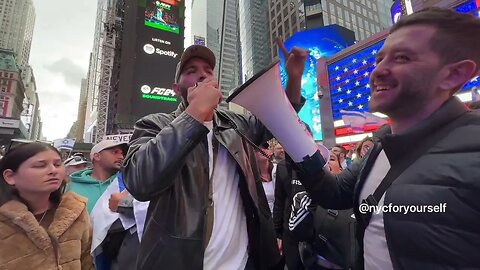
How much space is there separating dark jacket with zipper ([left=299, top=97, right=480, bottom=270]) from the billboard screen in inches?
867

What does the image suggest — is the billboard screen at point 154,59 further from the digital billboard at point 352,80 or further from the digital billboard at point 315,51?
the digital billboard at point 352,80

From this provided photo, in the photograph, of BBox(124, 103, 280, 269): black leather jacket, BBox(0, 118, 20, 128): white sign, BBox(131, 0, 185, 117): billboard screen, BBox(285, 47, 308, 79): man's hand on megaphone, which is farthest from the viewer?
BBox(0, 118, 20, 128): white sign

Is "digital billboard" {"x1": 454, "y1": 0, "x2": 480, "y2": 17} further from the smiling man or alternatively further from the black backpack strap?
the black backpack strap

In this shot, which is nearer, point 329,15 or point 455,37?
point 455,37

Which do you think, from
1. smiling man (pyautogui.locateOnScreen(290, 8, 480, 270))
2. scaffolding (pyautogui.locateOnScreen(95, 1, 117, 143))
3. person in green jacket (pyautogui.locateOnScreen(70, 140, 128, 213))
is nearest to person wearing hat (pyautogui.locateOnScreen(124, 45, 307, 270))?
smiling man (pyautogui.locateOnScreen(290, 8, 480, 270))

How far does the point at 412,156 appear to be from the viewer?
1.00 meters

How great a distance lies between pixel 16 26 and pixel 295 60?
142 meters

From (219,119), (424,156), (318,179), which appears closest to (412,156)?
(424,156)

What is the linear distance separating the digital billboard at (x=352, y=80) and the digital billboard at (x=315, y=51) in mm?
4501

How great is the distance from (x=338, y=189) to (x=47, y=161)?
2.41 meters

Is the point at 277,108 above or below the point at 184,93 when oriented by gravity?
below

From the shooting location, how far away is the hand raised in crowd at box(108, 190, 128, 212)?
8.74 ft

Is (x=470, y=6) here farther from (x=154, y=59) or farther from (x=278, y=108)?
(x=154, y=59)

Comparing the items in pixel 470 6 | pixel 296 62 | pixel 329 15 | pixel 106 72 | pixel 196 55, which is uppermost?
pixel 329 15
